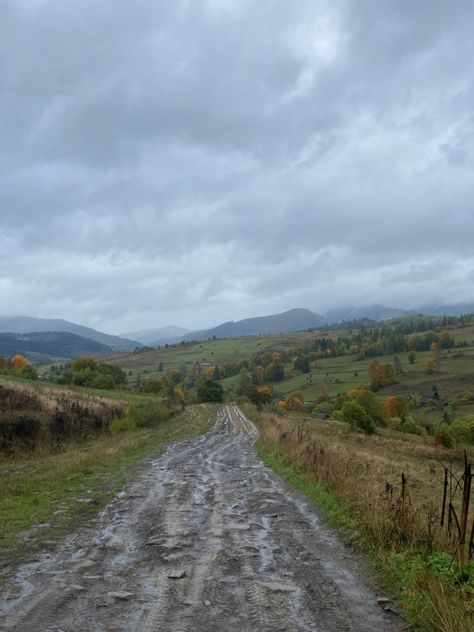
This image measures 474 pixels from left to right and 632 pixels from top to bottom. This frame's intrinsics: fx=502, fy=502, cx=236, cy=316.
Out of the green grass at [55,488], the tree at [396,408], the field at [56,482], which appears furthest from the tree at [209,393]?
the green grass at [55,488]

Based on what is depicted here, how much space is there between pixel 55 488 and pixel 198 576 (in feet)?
34.7

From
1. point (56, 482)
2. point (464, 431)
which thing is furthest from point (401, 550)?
point (464, 431)

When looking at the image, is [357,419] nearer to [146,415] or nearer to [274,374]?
[146,415]

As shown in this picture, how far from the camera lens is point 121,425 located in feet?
136

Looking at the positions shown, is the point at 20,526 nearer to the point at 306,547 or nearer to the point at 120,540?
the point at 120,540

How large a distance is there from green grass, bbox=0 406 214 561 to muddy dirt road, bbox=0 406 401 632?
0.79 meters

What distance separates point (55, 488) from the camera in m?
17.7

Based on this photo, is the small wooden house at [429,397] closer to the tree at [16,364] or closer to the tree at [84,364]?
the tree at [84,364]

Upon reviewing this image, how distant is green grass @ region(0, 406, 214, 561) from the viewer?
38.9ft

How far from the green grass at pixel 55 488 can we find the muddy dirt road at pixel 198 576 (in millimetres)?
795

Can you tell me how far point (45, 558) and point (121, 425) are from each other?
32481 mm

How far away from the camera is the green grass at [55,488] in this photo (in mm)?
11864

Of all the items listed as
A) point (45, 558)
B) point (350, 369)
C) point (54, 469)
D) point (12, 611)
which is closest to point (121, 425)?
point (54, 469)

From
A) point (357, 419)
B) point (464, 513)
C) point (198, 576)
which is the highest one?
point (464, 513)
